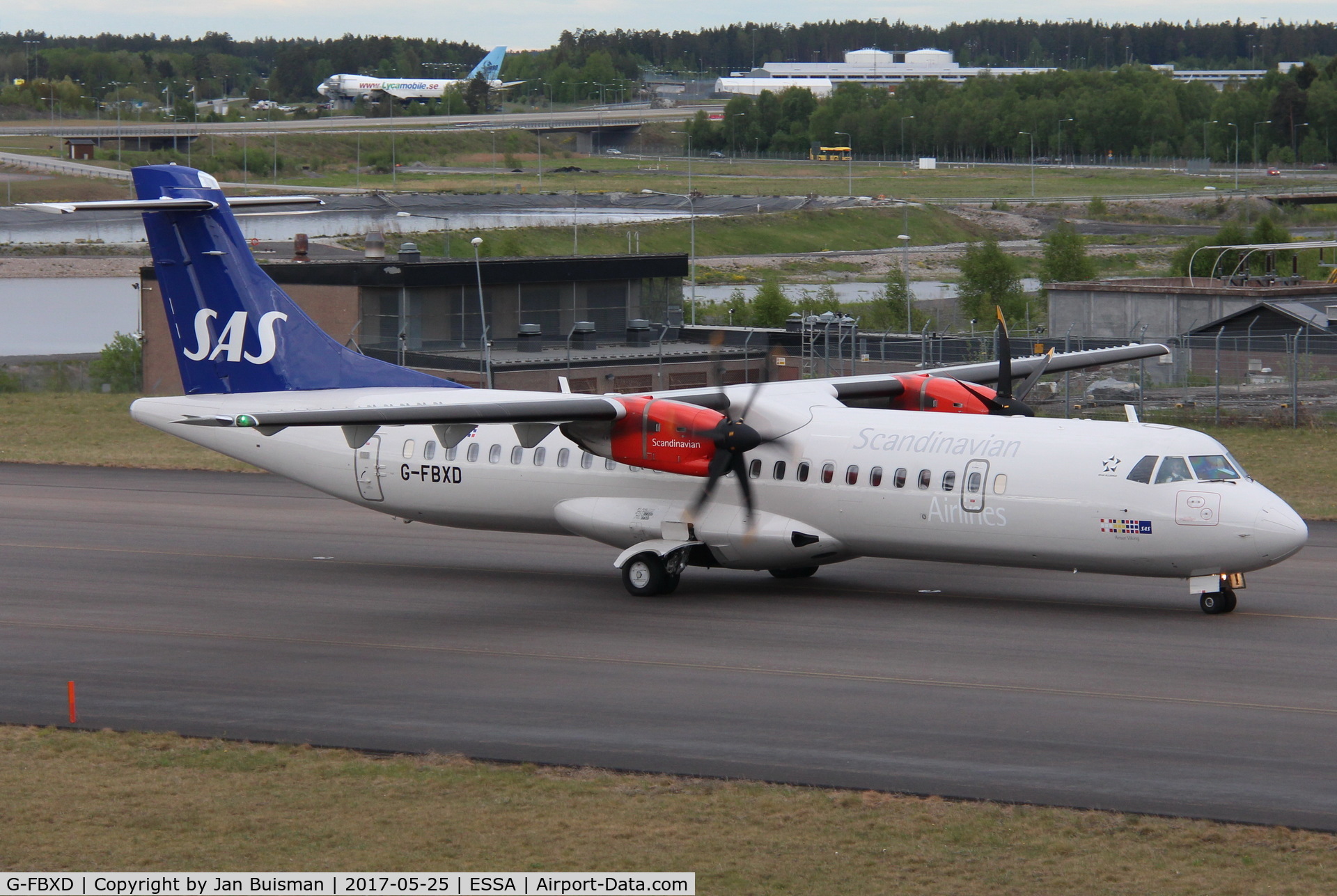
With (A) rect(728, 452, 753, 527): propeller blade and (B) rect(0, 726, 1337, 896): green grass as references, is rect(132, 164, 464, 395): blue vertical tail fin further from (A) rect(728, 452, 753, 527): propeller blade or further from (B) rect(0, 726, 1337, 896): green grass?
(B) rect(0, 726, 1337, 896): green grass

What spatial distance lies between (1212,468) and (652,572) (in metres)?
8.45

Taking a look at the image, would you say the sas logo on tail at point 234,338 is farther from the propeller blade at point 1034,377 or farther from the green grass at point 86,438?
the propeller blade at point 1034,377

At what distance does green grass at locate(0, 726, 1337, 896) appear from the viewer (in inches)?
482

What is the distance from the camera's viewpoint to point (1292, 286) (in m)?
62.5

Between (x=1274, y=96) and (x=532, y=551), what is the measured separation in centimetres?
17924

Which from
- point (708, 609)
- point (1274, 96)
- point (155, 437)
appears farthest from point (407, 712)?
point (1274, 96)

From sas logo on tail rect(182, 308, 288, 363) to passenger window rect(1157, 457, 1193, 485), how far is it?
1528 cm

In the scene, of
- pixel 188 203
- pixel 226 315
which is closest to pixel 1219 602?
pixel 226 315

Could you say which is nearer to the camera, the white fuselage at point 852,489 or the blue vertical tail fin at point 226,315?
the white fuselage at point 852,489

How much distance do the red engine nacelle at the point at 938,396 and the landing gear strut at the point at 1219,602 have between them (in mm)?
5522

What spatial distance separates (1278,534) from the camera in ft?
66.4

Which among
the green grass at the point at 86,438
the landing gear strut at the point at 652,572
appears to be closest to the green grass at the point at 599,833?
the landing gear strut at the point at 652,572

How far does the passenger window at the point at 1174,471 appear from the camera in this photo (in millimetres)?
20906

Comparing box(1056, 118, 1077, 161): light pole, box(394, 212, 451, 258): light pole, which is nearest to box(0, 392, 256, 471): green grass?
box(394, 212, 451, 258): light pole
